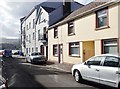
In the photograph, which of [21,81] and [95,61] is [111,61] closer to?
[95,61]

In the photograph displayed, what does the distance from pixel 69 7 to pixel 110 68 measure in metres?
24.5

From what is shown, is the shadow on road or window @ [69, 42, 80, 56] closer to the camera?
the shadow on road

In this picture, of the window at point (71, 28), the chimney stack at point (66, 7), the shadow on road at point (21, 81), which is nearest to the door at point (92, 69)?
the shadow on road at point (21, 81)

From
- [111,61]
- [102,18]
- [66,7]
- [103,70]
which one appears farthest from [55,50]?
[111,61]

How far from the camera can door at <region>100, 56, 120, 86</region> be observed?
9109mm

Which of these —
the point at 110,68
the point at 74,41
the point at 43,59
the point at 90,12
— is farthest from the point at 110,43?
the point at 43,59

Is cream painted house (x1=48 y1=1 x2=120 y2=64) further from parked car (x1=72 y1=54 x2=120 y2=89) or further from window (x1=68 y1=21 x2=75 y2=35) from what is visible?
parked car (x1=72 y1=54 x2=120 y2=89)

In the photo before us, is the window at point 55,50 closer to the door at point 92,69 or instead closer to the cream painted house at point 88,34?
the cream painted house at point 88,34

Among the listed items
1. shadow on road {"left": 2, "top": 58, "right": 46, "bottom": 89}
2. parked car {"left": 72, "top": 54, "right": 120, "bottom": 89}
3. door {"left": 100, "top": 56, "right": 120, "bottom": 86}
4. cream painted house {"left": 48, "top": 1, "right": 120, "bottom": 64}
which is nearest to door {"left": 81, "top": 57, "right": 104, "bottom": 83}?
parked car {"left": 72, "top": 54, "right": 120, "bottom": 89}

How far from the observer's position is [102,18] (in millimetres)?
17438

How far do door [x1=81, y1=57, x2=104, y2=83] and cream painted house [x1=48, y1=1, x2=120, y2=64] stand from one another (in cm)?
454

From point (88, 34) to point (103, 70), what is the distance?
386 inches

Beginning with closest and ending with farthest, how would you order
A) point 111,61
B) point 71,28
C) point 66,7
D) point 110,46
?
1. point 111,61
2. point 110,46
3. point 71,28
4. point 66,7

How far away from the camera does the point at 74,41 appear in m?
22.1
